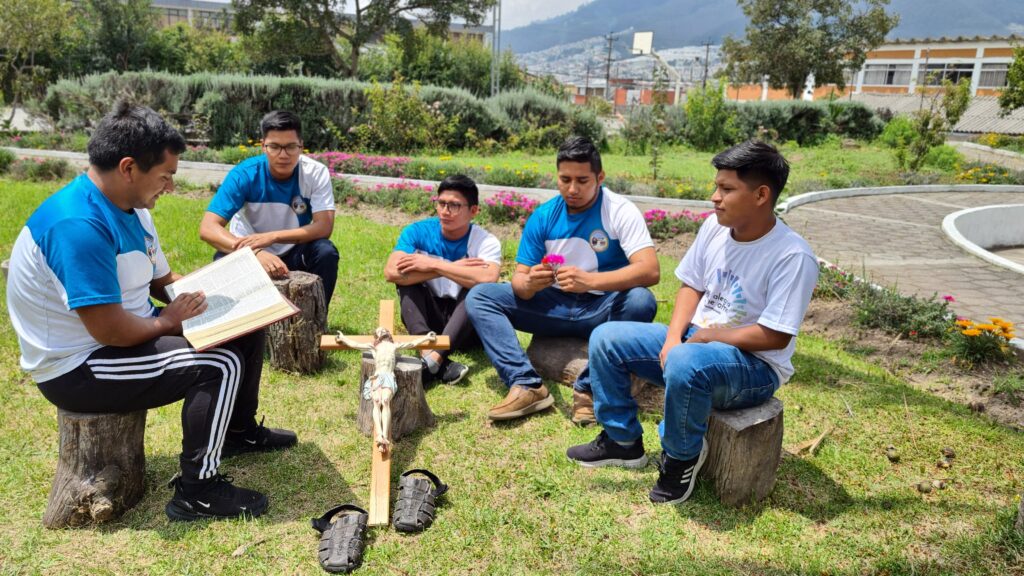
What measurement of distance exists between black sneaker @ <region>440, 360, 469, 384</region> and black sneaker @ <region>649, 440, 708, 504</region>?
1.75 m

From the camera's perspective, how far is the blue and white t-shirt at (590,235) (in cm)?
434

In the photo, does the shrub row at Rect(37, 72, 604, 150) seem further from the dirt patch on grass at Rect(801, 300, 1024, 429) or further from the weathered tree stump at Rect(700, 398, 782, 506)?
the weathered tree stump at Rect(700, 398, 782, 506)

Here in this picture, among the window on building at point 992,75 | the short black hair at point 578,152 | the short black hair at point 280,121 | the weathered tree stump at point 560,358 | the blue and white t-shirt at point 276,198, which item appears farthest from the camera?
the window on building at point 992,75

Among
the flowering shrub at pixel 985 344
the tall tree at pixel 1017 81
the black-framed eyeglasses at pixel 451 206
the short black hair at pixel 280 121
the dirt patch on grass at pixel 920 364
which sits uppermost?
the tall tree at pixel 1017 81

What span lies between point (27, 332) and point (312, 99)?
14.7 m

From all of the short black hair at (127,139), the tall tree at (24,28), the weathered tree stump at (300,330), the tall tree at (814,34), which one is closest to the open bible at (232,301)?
the short black hair at (127,139)

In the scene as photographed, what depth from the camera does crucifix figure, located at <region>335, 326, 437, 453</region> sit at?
11.1 feet

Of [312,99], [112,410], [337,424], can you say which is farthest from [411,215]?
[312,99]

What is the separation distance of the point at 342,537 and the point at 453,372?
6.27 feet

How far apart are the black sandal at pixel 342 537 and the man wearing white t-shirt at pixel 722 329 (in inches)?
51.7

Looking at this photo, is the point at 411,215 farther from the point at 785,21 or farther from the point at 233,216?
the point at 785,21

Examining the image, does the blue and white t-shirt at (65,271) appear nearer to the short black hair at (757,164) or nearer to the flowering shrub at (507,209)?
the short black hair at (757,164)

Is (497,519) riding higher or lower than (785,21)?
lower

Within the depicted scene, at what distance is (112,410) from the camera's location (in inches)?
114
